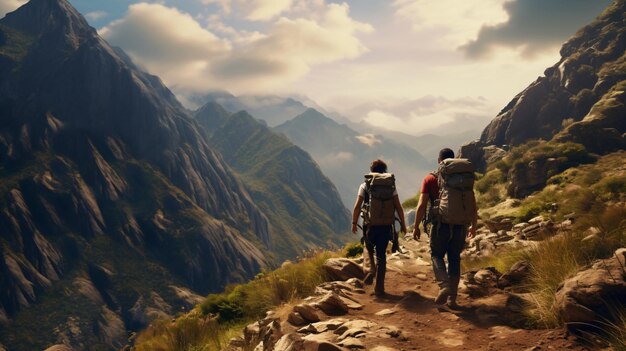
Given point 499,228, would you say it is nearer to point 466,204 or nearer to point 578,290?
point 466,204

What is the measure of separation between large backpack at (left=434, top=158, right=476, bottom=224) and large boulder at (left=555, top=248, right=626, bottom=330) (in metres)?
2.41

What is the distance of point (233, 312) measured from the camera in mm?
12438

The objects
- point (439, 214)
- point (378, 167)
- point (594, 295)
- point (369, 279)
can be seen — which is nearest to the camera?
point (594, 295)

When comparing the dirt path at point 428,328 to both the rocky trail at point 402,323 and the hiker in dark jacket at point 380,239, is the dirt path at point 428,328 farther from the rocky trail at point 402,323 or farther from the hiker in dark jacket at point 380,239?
the hiker in dark jacket at point 380,239

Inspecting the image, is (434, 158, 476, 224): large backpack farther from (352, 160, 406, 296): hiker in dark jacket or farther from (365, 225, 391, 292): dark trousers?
(365, 225, 391, 292): dark trousers

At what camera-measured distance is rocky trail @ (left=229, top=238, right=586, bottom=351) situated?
6.13m

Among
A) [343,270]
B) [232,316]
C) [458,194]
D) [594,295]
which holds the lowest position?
[232,316]

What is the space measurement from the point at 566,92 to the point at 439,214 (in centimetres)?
6457

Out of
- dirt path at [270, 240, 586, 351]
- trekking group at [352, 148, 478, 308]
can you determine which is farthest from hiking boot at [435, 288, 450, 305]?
dirt path at [270, 240, 586, 351]

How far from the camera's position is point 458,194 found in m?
8.16

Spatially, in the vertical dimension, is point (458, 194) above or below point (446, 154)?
below

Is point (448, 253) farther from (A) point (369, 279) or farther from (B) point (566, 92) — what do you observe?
(B) point (566, 92)

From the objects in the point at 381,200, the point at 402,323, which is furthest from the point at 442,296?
the point at 381,200

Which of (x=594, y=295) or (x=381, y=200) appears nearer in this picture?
(x=594, y=295)
